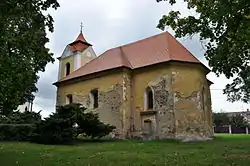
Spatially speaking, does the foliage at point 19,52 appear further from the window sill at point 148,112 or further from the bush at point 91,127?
the window sill at point 148,112

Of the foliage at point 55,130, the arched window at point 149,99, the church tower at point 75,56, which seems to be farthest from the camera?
the church tower at point 75,56

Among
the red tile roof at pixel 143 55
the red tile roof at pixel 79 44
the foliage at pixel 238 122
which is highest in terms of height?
the red tile roof at pixel 79 44

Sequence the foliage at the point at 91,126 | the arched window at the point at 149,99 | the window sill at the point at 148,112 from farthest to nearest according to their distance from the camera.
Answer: the arched window at the point at 149,99 → the window sill at the point at 148,112 → the foliage at the point at 91,126

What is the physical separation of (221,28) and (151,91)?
545 inches

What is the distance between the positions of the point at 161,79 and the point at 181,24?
38.2 feet

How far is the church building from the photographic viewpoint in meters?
22.2

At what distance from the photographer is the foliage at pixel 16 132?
1897 centimetres

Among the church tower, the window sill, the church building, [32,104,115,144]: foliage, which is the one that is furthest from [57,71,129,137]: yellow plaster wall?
the church tower

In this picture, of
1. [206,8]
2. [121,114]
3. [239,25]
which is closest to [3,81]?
[206,8]

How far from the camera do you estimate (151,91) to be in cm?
2372

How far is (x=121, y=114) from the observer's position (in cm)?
2364

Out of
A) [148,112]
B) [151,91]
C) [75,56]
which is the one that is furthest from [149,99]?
[75,56]

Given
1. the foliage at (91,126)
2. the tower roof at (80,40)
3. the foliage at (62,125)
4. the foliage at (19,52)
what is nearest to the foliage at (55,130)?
the foliage at (62,125)

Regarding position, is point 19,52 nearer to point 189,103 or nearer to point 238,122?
point 189,103
